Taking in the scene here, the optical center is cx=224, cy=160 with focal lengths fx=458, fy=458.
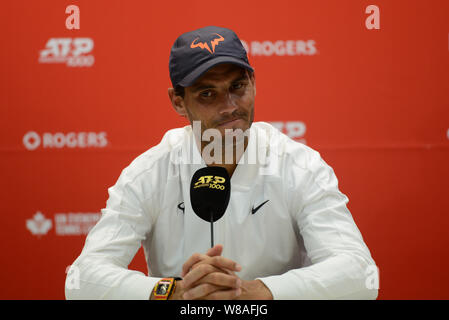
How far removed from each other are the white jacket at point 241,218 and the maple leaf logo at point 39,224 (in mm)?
957

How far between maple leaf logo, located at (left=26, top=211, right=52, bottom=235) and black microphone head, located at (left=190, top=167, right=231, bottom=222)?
1361 mm

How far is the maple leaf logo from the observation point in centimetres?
222

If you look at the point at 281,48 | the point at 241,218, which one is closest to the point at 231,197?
the point at 241,218

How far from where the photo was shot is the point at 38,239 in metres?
2.24

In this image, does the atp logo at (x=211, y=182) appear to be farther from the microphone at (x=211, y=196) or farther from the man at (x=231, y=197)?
the man at (x=231, y=197)

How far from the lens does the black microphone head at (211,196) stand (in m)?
1.11

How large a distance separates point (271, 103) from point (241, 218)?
92cm

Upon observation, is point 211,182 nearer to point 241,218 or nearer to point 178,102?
point 241,218

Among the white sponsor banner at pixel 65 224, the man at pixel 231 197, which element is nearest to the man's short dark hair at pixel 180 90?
the man at pixel 231 197

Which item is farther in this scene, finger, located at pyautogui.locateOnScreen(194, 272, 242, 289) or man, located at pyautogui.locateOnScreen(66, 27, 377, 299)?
man, located at pyautogui.locateOnScreen(66, 27, 377, 299)

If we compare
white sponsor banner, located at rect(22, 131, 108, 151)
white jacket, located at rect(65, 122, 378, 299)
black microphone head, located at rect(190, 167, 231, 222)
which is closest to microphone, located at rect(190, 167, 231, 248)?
black microphone head, located at rect(190, 167, 231, 222)

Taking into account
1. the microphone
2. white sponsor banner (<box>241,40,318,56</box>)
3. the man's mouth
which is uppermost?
white sponsor banner (<box>241,40,318,56</box>)

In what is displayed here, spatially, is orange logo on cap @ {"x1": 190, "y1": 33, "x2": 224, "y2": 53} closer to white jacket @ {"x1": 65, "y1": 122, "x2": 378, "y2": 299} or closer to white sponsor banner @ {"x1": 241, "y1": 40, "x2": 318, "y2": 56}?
white jacket @ {"x1": 65, "y1": 122, "x2": 378, "y2": 299}

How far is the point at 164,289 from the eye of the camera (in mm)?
1136
